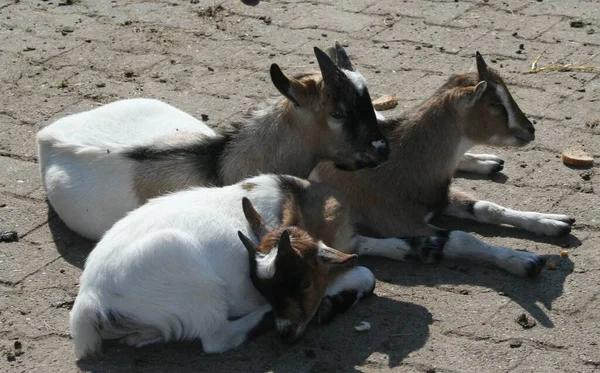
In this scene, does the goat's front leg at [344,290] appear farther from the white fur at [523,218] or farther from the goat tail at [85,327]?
the goat tail at [85,327]

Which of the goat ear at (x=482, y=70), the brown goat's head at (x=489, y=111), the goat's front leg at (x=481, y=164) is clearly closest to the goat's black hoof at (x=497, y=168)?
the goat's front leg at (x=481, y=164)

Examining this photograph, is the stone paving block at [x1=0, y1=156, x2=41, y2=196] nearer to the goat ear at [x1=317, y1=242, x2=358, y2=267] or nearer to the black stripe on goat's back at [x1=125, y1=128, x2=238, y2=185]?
the black stripe on goat's back at [x1=125, y1=128, x2=238, y2=185]

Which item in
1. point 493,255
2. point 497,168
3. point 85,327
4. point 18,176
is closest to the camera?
point 85,327

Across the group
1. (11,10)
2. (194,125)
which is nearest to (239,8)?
(11,10)

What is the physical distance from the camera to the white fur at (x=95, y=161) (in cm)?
648

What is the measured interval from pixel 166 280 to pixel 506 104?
2492 millimetres

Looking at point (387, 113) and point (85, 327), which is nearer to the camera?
point (85, 327)

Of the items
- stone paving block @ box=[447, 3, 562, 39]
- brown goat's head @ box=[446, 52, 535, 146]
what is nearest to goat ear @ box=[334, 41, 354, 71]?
brown goat's head @ box=[446, 52, 535, 146]

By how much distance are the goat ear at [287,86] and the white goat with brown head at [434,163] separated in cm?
50

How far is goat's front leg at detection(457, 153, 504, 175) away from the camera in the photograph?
708 cm

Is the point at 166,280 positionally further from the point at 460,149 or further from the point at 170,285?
the point at 460,149

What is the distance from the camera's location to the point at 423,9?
31.0 ft

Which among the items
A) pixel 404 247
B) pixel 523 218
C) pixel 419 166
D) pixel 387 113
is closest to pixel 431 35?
pixel 387 113

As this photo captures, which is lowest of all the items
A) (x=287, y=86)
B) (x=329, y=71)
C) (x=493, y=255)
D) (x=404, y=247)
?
(x=404, y=247)
